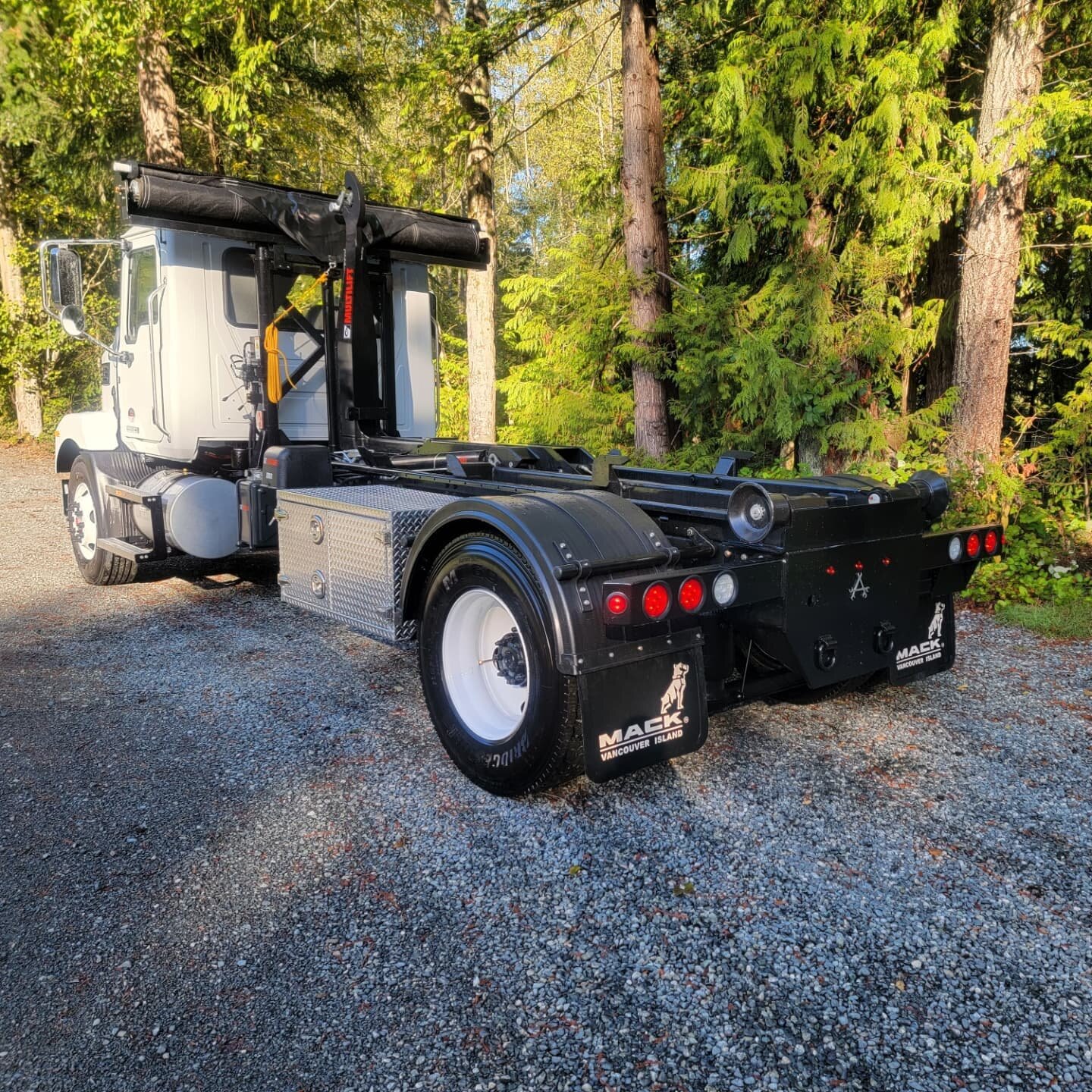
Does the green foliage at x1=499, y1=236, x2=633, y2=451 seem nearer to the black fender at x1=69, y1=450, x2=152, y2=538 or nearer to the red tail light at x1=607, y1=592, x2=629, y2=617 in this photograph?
the black fender at x1=69, y1=450, x2=152, y2=538

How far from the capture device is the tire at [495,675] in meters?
3.27

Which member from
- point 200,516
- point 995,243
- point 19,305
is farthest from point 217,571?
point 19,305

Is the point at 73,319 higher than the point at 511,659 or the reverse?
higher

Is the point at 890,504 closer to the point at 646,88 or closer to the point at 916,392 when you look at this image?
the point at 916,392

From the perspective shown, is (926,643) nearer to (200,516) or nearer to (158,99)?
(200,516)

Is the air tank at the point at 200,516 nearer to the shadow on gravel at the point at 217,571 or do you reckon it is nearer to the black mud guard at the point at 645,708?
the shadow on gravel at the point at 217,571

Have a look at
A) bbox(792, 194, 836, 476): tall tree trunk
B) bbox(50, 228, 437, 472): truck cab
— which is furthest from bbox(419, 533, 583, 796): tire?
→ bbox(792, 194, 836, 476): tall tree trunk

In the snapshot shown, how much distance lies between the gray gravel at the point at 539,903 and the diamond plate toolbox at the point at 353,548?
1.85 feet

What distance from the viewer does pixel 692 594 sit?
10.4ft

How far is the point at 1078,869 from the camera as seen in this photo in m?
3.04

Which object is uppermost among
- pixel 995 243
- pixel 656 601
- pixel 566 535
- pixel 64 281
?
pixel 995 243

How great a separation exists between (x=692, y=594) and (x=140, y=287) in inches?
231

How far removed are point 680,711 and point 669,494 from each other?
1288 mm

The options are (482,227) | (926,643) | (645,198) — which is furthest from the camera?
(482,227)
